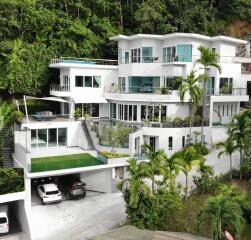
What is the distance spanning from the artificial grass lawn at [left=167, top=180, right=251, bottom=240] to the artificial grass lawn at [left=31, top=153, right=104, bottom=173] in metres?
8.95

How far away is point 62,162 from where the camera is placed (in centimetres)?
3106

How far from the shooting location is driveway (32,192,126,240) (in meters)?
25.6

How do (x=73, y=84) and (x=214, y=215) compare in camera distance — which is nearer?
(x=214, y=215)

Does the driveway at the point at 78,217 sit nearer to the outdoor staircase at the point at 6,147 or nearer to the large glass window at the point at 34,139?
the outdoor staircase at the point at 6,147

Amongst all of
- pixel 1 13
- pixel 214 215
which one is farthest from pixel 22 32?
pixel 214 215

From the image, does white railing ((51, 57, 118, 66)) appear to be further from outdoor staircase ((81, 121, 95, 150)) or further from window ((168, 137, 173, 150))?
window ((168, 137, 173, 150))

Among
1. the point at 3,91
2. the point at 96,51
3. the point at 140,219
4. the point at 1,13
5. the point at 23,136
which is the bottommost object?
the point at 140,219

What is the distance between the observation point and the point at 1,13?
43.8 m

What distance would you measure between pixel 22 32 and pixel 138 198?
3038 cm

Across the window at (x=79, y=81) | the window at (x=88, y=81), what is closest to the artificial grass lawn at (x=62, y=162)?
the window at (x=79, y=81)

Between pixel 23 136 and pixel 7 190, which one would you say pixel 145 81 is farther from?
pixel 7 190

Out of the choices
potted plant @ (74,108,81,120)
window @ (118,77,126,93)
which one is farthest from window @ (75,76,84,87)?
window @ (118,77,126,93)

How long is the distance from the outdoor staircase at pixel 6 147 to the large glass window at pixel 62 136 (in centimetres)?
498

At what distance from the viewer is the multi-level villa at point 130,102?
35.2m
